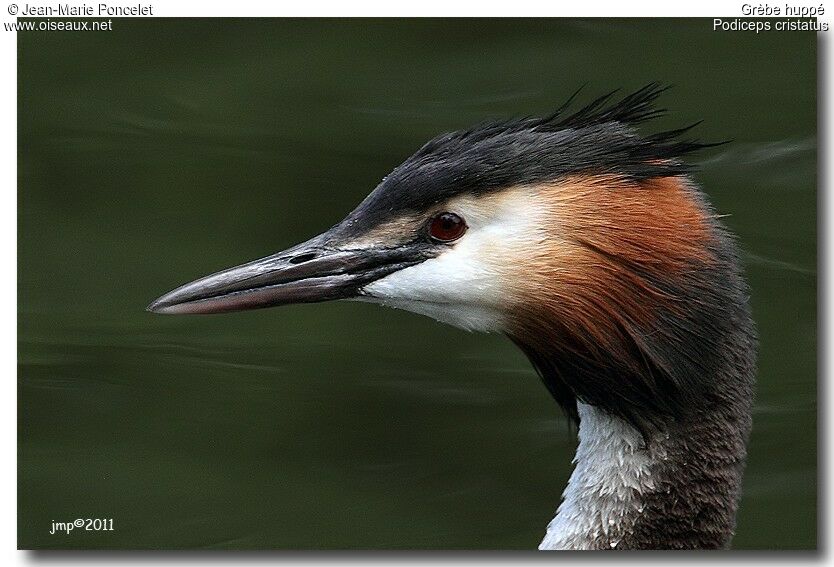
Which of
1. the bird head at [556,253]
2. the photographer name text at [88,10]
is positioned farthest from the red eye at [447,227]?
the photographer name text at [88,10]

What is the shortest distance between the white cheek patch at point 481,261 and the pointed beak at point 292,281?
81 millimetres

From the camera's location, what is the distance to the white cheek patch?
11.2 feet

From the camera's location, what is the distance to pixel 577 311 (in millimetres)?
3471

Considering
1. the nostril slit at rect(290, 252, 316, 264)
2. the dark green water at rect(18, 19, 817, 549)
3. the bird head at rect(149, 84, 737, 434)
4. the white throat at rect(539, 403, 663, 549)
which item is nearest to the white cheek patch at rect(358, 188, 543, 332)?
the bird head at rect(149, 84, 737, 434)

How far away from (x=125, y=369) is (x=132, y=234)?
431mm

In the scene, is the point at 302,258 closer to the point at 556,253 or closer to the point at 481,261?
the point at 481,261

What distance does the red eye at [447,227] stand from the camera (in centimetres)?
344

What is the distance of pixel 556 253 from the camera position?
135 inches

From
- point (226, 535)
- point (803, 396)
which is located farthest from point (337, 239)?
point (803, 396)

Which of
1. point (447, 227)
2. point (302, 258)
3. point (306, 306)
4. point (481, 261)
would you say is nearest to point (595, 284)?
point (481, 261)

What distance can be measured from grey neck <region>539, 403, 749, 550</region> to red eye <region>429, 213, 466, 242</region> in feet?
1.92

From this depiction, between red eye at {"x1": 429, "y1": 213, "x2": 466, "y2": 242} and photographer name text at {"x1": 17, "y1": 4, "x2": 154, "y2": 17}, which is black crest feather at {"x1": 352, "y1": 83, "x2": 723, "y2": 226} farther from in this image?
photographer name text at {"x1": 17, "y1": 4, "x2": 154, "y2": 17}

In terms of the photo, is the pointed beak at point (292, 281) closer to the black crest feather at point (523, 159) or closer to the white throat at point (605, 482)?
the black crest feather at point (523, 159)

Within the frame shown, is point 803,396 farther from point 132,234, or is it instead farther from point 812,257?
point 132,234
